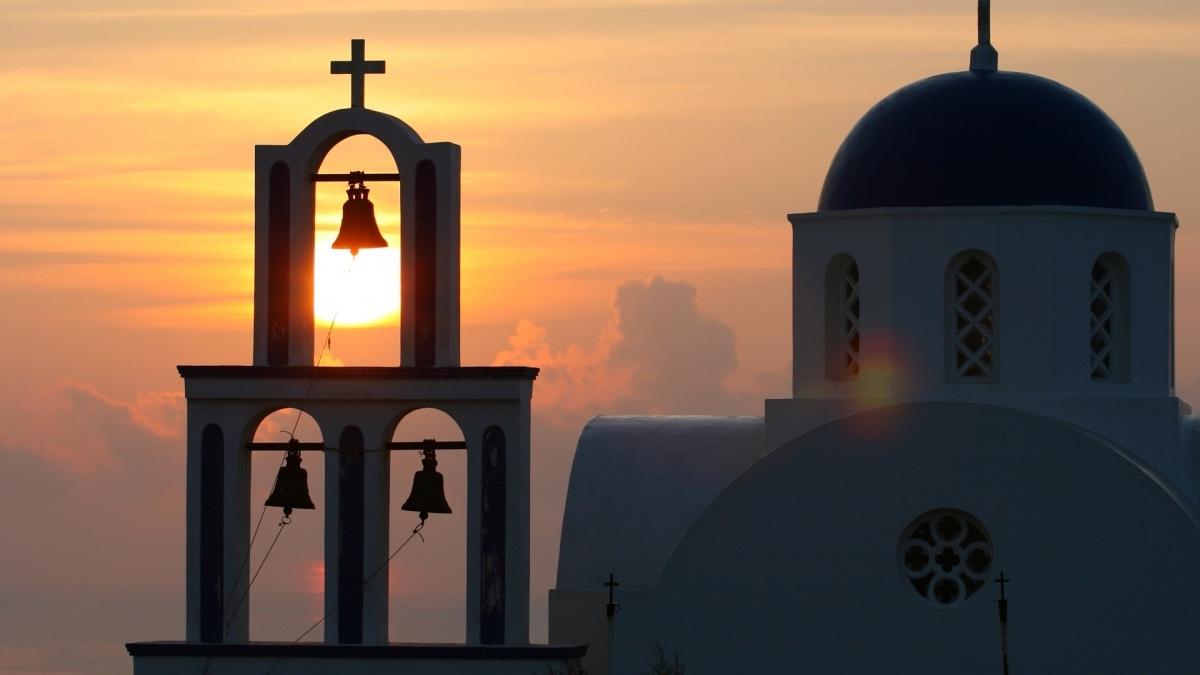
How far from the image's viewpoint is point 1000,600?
2067 centimetres

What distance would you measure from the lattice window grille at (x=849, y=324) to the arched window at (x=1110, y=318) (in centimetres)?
197

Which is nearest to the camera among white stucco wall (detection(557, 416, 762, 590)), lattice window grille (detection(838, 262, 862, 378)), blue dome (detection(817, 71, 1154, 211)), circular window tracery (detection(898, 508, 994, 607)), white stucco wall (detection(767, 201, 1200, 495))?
circular window tracery (detection(898, 508, 994, 607))

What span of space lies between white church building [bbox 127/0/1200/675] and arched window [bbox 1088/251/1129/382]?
21 mm

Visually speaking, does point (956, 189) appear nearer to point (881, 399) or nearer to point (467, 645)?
point (881, 399)

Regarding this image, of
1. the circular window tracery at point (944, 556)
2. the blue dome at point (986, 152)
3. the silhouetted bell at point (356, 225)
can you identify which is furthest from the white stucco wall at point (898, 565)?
the silhouetted bell at point (356, 225)

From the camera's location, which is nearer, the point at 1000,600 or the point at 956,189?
the point at 1000,600

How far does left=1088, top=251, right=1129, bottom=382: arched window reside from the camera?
22844mm

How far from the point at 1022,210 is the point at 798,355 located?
2303mm

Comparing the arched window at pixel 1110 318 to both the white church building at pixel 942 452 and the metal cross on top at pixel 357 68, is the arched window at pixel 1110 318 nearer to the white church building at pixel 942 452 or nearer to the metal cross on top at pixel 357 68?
the white church building at pixel 942 452

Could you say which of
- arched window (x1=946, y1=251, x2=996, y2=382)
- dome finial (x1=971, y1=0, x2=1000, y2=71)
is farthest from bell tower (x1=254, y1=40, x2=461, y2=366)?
dome finial (x1=971, y1=0, x2=1000, y2=71)

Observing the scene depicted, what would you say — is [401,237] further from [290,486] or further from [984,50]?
[984,50]

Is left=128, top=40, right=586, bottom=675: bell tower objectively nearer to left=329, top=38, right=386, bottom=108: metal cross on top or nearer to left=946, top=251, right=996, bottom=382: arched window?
left=329, top=38, right=386, bottom=108: metal cross on top

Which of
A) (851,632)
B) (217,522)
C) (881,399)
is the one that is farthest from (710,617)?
(217,522)

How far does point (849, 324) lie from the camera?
23156 mm
